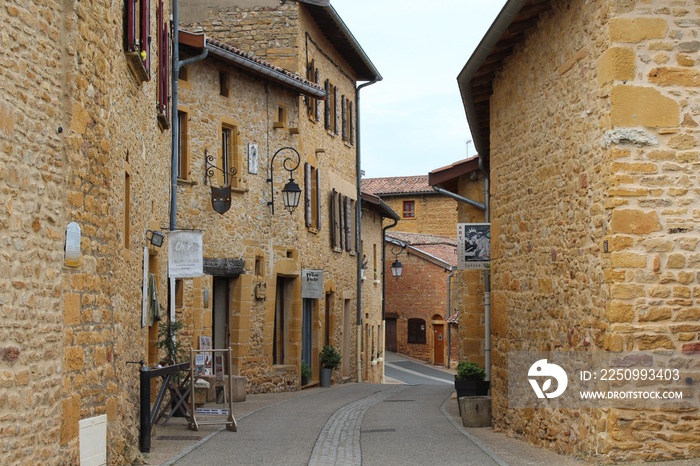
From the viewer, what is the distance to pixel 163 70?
1490 cm

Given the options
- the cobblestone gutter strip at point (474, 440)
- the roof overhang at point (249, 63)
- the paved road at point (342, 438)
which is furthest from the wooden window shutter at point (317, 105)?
the cobblestone gutter strip at point (474, 440)

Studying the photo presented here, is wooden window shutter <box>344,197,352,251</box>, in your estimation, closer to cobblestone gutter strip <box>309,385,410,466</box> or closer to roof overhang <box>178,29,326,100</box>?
roof overhang <box>178,29,326,100</box>

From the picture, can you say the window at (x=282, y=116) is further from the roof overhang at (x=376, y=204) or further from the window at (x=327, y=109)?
the roof overhang at (x=376, y=204)

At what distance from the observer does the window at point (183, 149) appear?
1814 cm

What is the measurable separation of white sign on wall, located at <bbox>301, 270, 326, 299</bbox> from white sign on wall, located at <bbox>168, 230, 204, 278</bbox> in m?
9.20

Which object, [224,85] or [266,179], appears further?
[266,179]

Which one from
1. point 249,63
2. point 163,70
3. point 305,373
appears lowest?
point 305,373

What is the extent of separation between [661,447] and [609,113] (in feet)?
9.41

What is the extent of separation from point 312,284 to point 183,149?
18.3ft

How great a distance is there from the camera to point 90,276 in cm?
880

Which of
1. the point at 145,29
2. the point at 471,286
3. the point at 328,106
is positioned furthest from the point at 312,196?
the point at 145,29

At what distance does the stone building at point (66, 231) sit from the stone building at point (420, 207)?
38863mm

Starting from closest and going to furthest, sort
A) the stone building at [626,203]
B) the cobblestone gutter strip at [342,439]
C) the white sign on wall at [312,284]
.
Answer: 1. the stone building at [626,203]
2. the cobblestone gutter strip at [342,439]
3. the white sign on wall at [312,284]

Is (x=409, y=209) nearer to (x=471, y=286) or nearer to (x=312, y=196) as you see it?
(x=312, y=196)
